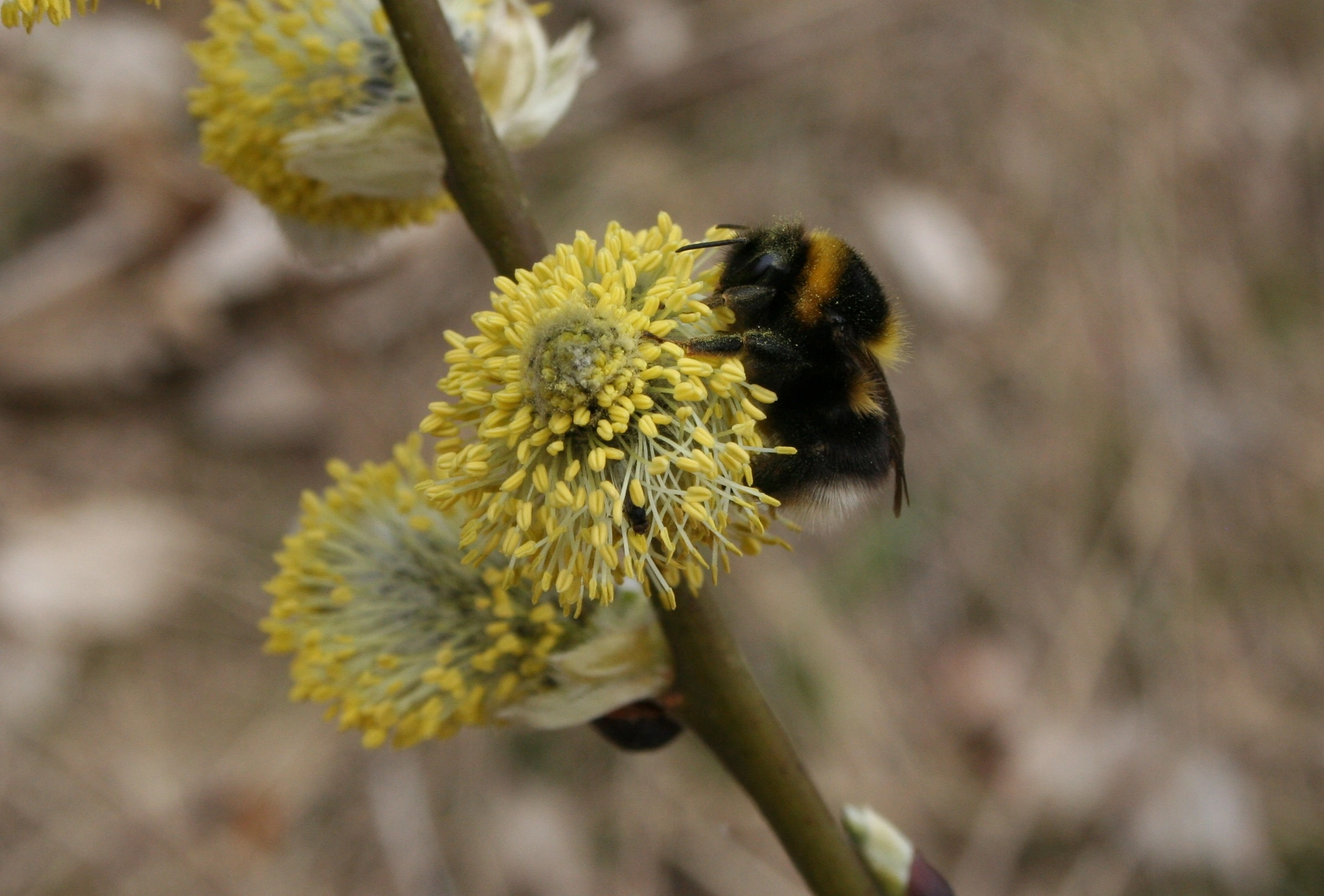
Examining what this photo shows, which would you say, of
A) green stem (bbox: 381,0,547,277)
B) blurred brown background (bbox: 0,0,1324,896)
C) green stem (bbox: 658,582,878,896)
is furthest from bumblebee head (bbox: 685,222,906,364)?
blurred brown background (bbox: 0,0,1324,896)

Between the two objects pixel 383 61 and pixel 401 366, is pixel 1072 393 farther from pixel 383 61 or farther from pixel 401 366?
pixel 383 61

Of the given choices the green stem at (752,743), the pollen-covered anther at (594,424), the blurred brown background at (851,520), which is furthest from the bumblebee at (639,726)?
the blurred brown background at (851,520)

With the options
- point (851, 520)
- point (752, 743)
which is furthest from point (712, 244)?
point (851, 520)

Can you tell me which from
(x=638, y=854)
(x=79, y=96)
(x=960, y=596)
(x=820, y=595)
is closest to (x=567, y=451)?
(x=638, y=854)

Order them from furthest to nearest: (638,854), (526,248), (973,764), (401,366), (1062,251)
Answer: (1062,251)
(401,366)
(973,764)
(638,854)
(526,248)

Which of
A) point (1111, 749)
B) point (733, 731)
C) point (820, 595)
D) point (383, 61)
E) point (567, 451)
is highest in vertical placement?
point (383, 61)

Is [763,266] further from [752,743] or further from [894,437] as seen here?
[752,743]
